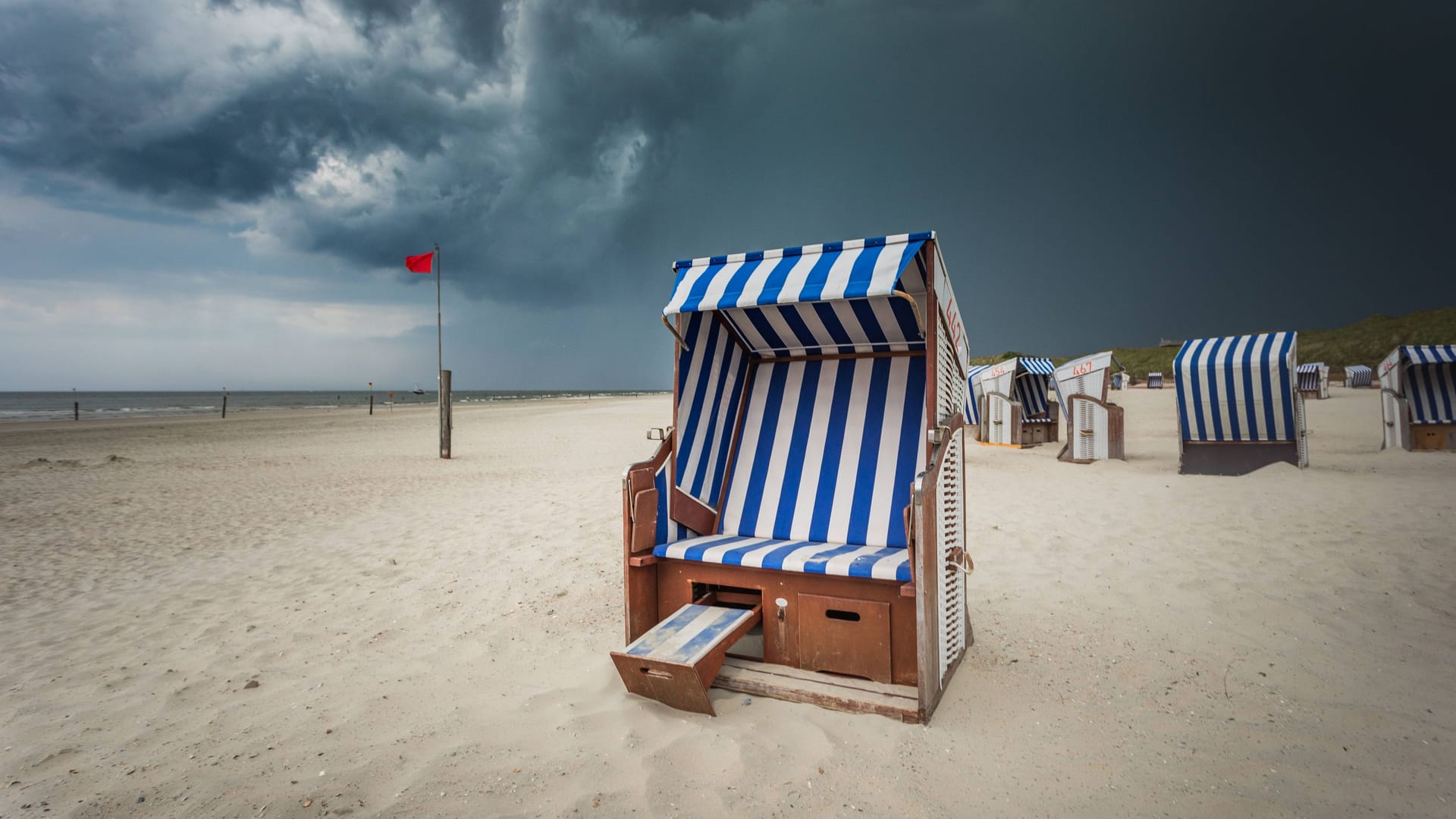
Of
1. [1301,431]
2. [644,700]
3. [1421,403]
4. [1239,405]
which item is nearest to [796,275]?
[644,700]

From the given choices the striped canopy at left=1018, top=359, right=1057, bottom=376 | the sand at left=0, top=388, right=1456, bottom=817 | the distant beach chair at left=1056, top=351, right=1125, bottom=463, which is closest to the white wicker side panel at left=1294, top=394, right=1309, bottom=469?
the sand at left=0, top=388, right=1456, bottom=817

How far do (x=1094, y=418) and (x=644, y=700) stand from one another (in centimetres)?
1006

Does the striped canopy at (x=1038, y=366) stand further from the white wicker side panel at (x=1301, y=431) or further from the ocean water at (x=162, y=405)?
the ocean water at (x=162, y=405)

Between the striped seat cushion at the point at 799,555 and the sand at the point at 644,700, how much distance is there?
62 cm

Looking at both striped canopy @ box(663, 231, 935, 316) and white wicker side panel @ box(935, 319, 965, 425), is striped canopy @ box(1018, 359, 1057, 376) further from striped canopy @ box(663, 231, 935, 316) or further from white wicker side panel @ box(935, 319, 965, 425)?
striped canopy @ box(663, 231, 935, 316)

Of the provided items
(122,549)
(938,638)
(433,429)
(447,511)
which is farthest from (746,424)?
(433,429)

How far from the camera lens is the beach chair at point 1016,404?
13055 mm

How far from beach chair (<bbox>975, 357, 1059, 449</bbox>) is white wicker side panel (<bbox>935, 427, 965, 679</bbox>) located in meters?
10.6

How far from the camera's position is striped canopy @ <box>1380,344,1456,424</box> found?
396 inches

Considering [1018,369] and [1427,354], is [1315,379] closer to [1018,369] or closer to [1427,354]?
[1427,354]

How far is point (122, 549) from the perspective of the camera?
5.77 metres

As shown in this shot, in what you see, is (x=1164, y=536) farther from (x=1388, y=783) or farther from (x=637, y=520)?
(x=637, y=520)

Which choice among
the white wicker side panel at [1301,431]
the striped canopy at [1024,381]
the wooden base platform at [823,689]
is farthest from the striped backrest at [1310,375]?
the wooden base platform at [823,689]

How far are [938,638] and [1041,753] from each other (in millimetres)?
553
